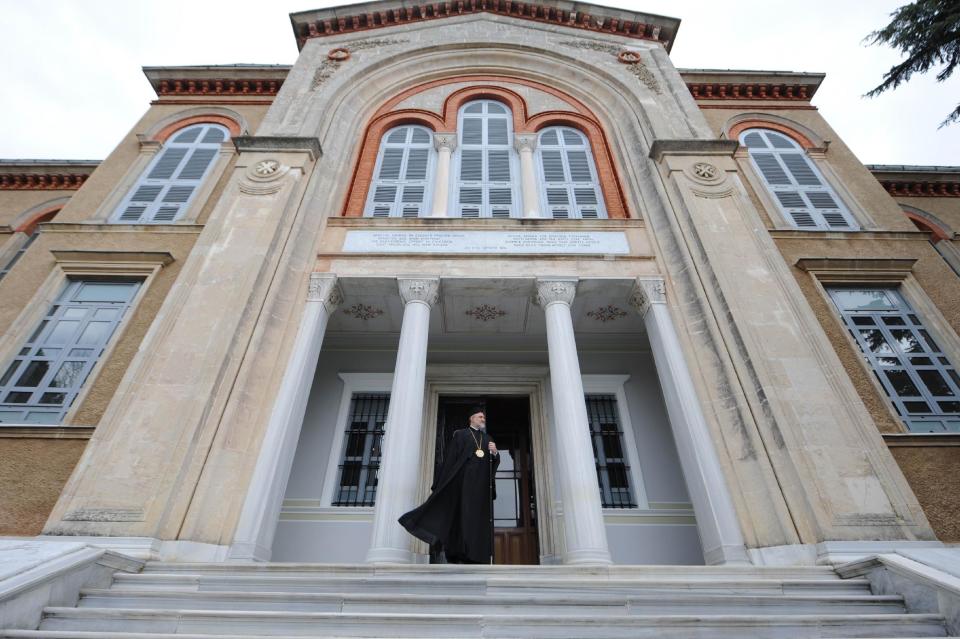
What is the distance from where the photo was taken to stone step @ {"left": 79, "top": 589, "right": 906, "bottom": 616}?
3775mm

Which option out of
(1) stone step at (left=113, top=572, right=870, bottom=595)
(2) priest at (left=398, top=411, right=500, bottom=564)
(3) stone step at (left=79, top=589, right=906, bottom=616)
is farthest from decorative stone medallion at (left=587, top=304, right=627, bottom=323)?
(3) stone step at (left=79, top=589, right=906, bottom=616)

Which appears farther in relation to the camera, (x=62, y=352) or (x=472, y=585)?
(x=62, y=352)

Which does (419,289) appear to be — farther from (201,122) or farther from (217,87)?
(217,87)

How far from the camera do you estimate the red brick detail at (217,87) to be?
466 inches

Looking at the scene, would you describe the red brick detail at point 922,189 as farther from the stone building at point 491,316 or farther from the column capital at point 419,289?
the column capital at point 419,289

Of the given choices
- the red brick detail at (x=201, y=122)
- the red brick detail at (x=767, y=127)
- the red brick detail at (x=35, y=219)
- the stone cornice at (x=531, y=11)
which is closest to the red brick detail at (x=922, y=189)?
the red brick detail at (x=767, y=127)

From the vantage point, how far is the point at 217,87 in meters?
11.8

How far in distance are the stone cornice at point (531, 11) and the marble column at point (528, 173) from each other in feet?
14.8

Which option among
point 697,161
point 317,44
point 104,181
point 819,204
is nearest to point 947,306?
point 819,204

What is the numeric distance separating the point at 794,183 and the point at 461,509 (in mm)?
9289

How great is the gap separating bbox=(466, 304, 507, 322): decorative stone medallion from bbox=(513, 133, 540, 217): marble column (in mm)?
1860

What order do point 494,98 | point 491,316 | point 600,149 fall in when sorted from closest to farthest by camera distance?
point 491,316 → point 600,149 → point 494,98

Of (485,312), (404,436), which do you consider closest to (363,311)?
(485,312)

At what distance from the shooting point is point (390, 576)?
4.38 metres
